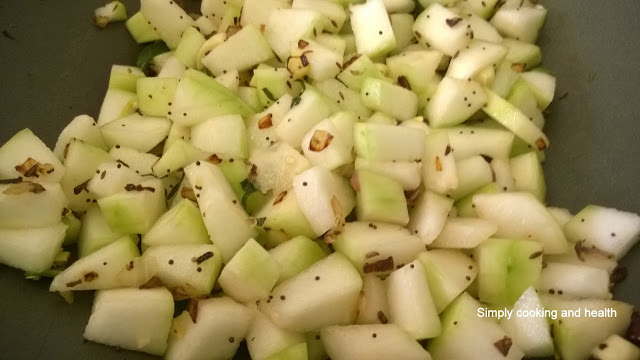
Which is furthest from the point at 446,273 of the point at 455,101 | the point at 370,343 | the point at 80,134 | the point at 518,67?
the point at 80,134

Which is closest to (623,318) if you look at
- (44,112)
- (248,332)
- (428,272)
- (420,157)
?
(428,272)

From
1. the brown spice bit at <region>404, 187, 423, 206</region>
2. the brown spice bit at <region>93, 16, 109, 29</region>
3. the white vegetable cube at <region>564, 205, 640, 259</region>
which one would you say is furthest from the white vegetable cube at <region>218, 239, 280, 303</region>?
the brown spice bit at <region>93, 16, 109, 29</region>

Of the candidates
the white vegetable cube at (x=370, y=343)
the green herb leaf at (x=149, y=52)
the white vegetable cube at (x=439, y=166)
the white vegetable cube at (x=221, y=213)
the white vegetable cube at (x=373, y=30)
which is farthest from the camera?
the green herb leaf at (x=149, y=52)

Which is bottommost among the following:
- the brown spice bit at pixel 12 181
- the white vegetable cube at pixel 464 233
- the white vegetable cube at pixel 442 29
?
the white vegetable cube at pixel 464 233

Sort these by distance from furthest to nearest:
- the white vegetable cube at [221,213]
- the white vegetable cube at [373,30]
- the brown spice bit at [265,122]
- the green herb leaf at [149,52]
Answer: the green herb leaf at [149,52]
the white vegetable cube at [373,30]
the brown spice bit at [265,122]
the white vegetable cube at [221,213]

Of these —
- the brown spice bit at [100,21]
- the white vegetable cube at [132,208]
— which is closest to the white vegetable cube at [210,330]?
the white vegetable cube at [132,208]

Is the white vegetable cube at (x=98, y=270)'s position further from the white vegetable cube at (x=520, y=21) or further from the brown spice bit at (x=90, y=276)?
the white vegetable cube at (x=520, y=21)
